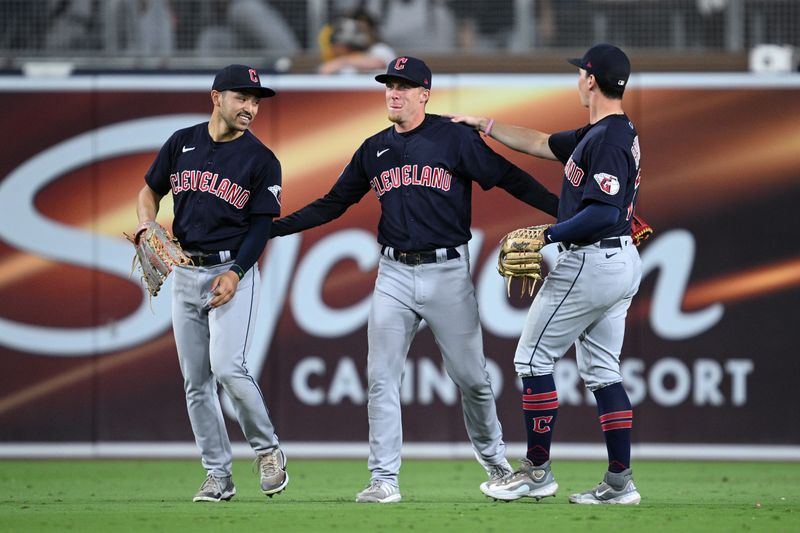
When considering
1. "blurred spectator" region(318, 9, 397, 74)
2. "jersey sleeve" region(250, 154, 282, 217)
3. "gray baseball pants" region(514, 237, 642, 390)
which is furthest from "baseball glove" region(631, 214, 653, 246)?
"blurred spectator" region(318, 9, 397, 74)

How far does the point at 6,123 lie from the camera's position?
917 centimetres

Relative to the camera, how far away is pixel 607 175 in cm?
571

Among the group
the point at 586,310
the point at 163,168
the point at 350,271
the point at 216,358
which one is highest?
the point at 163,168

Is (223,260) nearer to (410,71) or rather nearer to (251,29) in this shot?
(410,71)

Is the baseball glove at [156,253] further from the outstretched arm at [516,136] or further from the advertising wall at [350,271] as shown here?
the advertising wall at [350,271]

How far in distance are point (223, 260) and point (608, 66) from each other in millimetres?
2030

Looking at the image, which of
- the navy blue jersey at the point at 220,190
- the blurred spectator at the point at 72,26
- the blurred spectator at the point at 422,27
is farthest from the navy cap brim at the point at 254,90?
the blurred spectator at the point at 72,26

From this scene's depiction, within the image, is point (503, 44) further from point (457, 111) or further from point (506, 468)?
point (506, 468)

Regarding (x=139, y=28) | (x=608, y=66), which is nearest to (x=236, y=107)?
(x=608, y=66)

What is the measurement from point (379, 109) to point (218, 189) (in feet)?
10.2

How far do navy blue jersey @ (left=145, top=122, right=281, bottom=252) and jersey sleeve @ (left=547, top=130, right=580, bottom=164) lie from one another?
1.34 m

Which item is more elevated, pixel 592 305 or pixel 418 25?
pixel 418 25

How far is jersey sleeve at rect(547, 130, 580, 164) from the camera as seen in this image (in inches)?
245

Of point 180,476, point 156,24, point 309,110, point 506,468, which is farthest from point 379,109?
point 506,468
